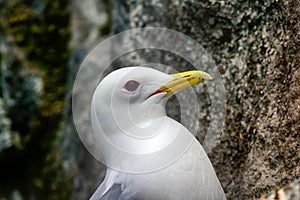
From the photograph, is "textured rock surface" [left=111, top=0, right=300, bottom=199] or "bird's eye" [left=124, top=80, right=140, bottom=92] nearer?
"bird's eye" [left=124, top=80, right=140, bottom=92]

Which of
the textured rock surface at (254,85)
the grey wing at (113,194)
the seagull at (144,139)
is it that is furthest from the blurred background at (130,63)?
the grey wing at (113,194)

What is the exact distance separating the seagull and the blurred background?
449 millimetres

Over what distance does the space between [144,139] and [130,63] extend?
1402mm

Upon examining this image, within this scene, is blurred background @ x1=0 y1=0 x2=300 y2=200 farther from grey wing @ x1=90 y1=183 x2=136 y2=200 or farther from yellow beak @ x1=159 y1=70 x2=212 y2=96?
grey wing @ x1=90 y1=183 x2=136 y2=200

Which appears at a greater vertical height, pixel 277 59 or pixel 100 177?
pixel 277 59

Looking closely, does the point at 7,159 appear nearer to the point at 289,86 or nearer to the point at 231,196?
the point at 231,196

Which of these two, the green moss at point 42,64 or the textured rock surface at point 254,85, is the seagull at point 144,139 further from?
the green moss at point 42,64

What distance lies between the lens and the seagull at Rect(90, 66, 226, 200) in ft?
8.98

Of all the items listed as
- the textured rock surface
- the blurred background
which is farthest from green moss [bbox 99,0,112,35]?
the textured rock surface

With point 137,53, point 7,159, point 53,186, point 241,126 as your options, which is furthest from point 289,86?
point 7,159

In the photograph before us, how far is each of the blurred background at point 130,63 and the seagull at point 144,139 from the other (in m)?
0.45

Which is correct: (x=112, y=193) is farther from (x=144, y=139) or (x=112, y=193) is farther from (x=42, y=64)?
(x=42, y=64)

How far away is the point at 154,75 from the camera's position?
2.85 metres

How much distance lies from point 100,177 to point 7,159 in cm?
175
